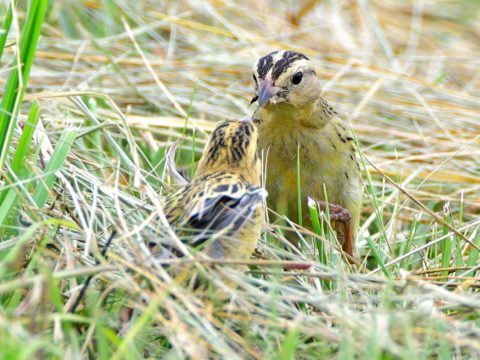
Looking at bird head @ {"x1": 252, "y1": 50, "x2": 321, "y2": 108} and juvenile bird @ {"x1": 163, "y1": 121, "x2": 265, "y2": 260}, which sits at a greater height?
bird head @ {"x1": 252, "y1": 50, "x2": 321, "y2": 108}

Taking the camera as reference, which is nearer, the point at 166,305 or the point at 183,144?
the point at 166,305

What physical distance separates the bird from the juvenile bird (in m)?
0.96

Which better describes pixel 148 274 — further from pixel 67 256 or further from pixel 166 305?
pixel 67 256

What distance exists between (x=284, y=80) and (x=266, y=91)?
16cm

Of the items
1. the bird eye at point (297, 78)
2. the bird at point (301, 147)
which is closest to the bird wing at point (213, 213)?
the bird at point (301, 147)

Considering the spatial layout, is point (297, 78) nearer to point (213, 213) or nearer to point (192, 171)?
point (192, 171)

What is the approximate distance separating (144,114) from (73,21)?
57.3 inches

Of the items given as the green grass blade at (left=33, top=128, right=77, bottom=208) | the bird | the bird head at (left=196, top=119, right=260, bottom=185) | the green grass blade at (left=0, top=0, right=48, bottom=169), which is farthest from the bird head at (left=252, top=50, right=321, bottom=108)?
the green grass blade at (left=0, top=0, right=48, bottom=169)

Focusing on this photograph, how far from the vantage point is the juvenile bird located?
2.95 meters

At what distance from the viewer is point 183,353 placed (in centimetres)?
265

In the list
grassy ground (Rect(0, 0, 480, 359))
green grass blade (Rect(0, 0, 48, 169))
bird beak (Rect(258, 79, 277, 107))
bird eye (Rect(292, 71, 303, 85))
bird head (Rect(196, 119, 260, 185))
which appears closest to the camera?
grassy ground (Rect(0, 0, 480, 359))

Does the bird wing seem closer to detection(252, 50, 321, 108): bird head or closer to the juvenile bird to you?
the juvenile bird

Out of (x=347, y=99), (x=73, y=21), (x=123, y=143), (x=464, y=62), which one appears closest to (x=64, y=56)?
(x=73, y=21)

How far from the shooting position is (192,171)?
429cm
